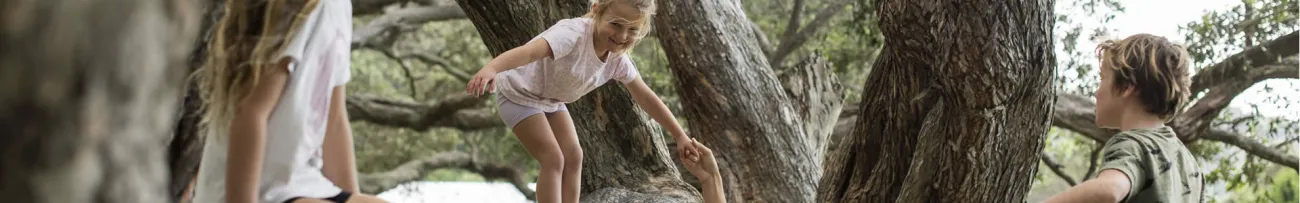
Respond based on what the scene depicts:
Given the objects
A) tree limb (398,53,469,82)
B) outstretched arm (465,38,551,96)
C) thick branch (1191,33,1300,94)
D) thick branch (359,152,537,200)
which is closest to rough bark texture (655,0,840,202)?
outstretched arm (465,38,551,96)

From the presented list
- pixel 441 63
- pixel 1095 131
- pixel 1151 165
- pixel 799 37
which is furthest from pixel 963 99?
pixel 441 63

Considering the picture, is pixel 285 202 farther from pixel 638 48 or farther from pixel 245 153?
pixel 638 48

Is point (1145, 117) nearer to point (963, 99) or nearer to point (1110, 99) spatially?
point (1110, 99)

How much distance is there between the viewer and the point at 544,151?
2.96 meters

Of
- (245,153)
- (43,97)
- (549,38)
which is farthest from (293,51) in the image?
(549,38)

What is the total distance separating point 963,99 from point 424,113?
5.68 meters

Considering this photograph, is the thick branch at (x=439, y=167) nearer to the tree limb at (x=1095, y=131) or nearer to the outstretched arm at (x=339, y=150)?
the tree limb at (x=1095, y=131)

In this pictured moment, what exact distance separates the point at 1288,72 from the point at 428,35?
5637mm

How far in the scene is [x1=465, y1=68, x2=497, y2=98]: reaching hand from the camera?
2156 mm

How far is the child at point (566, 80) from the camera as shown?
274 cm

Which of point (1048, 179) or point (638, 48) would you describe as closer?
point (638, 48)

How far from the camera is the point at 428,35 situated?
9453 mm

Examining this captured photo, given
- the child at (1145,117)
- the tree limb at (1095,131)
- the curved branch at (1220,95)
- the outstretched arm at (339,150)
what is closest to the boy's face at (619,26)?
the child at (1145,117)

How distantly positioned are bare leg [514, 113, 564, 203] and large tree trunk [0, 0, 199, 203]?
1.85 m
